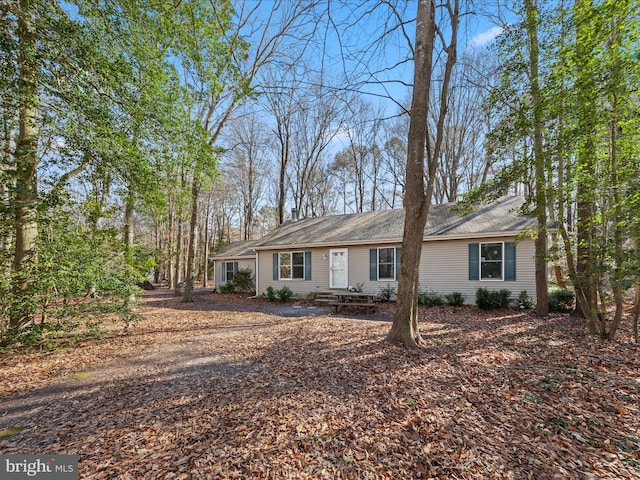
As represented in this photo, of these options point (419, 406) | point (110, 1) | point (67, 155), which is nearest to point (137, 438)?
point (419, 406)

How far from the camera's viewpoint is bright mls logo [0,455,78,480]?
2318mm

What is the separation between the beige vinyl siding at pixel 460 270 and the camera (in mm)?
9453

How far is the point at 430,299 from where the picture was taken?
34.2 ft

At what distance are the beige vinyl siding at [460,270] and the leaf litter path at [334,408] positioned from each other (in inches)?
156

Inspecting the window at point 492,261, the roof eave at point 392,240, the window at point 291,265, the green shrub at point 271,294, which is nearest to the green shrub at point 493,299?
the window at point 492,261

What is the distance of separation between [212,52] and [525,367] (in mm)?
8572

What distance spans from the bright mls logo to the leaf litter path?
0.22 feet

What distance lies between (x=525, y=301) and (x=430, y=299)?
112 inches

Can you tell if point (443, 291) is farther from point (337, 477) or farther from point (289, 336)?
point (337, 477)

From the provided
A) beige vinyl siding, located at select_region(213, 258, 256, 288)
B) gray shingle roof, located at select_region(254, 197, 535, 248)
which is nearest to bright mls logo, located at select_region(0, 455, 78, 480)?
gray shingle roof, located at select_region(254, 197, 535, 248)

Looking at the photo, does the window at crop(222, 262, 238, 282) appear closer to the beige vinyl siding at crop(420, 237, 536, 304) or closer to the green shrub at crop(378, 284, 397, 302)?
the green shrub at crop(378, 284, 397, 302)

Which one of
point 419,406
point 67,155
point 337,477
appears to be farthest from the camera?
point 67,155

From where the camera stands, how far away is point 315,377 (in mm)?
3994

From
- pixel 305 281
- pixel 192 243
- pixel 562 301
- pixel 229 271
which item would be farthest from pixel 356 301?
pixel 229 271
